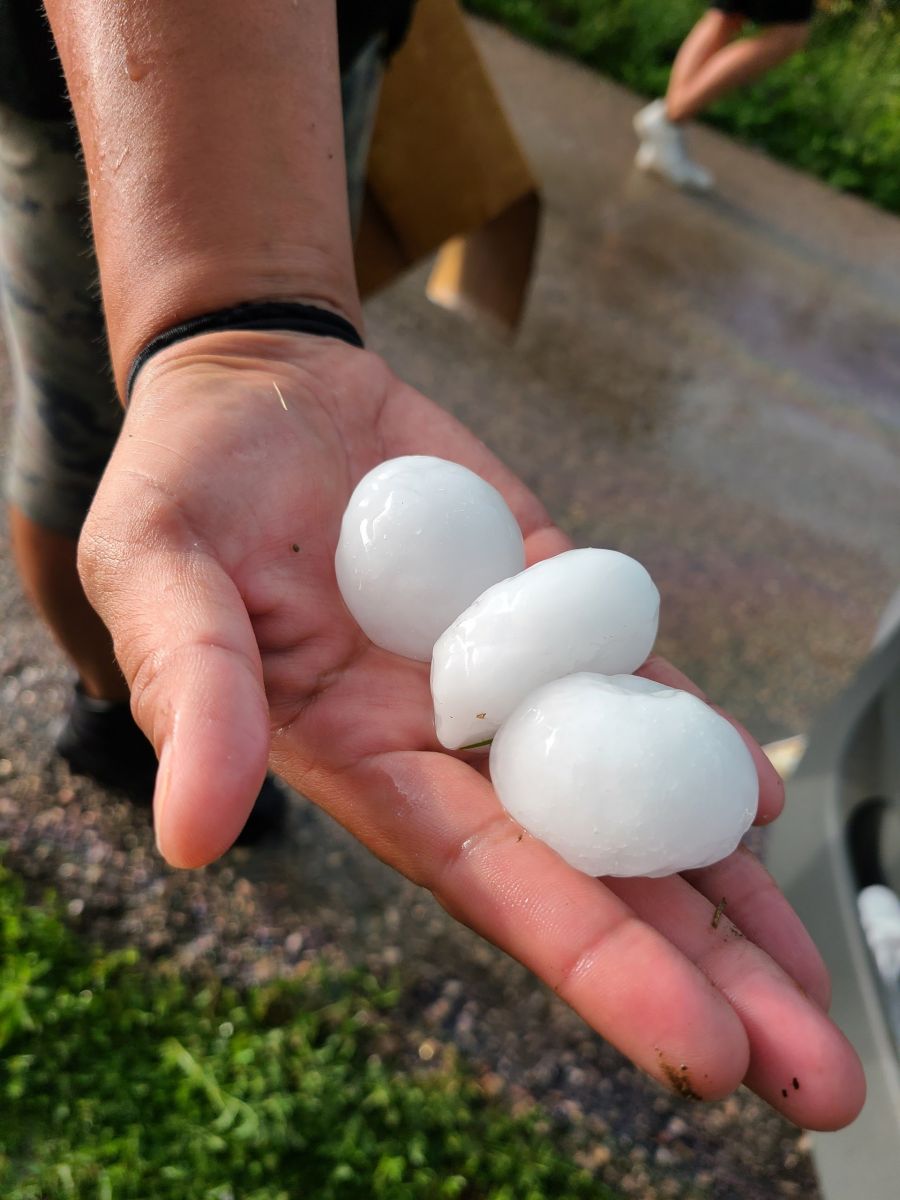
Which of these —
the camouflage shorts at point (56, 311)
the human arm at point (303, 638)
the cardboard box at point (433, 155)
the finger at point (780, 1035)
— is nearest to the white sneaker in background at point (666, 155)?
the cardboard box at point (433, 155)

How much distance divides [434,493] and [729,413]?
2.51 meters

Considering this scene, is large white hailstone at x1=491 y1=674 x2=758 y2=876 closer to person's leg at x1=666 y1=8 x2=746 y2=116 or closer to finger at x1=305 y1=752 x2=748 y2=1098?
finger at x1=305 y1=752 x2=748 y2=1098

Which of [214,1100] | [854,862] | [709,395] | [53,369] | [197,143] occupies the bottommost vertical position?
[214,1100]

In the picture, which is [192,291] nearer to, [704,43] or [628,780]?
[628,780]

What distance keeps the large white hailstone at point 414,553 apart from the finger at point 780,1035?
50 cm

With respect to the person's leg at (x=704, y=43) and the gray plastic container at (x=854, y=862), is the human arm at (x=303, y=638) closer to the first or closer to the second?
the gray plastic container at (x=854, y=862)

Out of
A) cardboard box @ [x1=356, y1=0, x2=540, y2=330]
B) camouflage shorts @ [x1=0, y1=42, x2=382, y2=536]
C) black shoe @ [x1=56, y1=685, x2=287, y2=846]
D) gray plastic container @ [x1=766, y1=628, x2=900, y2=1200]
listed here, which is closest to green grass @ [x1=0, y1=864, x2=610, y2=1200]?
black shoe @ [x1=56, y1=685, x2=287, y2=846]

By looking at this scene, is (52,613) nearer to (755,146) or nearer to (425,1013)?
(425,1013)

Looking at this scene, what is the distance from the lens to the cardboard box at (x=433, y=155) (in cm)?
213

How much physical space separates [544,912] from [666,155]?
4.44m

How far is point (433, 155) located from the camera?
7.23 feet

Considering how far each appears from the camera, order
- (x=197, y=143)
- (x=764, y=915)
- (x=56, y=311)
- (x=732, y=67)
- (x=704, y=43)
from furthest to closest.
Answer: (x=704, y=43) → (x=732, y=67) → (x=56, y=311) → (x=197, y=143) → (x=764, y=915)

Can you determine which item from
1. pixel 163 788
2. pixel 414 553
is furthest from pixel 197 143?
pixel 163 788

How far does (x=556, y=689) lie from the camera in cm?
131
